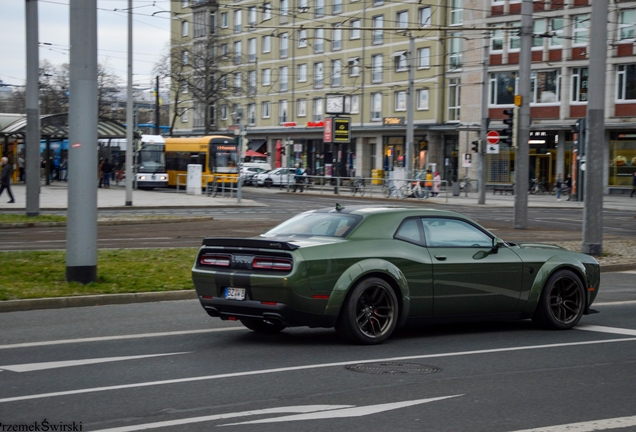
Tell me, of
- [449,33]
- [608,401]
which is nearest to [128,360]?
[608,401]

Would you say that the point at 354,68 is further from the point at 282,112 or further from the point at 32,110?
the point at 32,110

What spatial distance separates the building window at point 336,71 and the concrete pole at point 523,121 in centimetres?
4805

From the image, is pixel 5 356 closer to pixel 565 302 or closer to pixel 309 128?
pixel 565 302

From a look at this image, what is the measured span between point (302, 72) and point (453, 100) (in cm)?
1705

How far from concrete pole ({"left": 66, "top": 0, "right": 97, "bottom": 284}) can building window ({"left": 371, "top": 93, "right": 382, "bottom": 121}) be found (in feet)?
204

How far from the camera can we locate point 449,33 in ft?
223

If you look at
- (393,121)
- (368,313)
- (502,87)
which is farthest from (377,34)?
(368,313)

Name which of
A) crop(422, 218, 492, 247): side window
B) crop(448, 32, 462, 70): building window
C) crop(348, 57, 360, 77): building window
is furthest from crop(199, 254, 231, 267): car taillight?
crop(348, 57, 360, 77): building window

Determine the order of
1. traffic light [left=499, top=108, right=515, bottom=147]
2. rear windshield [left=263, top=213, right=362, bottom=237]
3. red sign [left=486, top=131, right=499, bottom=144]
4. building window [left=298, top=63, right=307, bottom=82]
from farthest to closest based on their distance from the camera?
building window [left=298, top=63, right=307, bottom=82] < red sign [left=486, top=131, right=499, bottom=144] < traffic light [left=499, top=108, right=515, bottom=147] < rear windshield [left=263, top=213, right=362, bottom=237]

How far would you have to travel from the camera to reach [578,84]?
59.4m

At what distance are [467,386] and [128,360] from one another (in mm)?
3010

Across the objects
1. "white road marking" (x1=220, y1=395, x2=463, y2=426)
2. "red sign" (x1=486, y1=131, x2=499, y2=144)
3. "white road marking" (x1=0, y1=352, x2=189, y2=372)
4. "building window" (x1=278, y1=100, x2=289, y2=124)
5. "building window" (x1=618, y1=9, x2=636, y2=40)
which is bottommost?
"white road marking" (x1=0, y1=352, x2=189, y2=372)

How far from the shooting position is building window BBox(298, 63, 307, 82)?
80.8 meters

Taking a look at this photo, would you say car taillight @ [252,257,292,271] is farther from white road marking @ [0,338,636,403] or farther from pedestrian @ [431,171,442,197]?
pedestrian @ [431,171,442,197]
